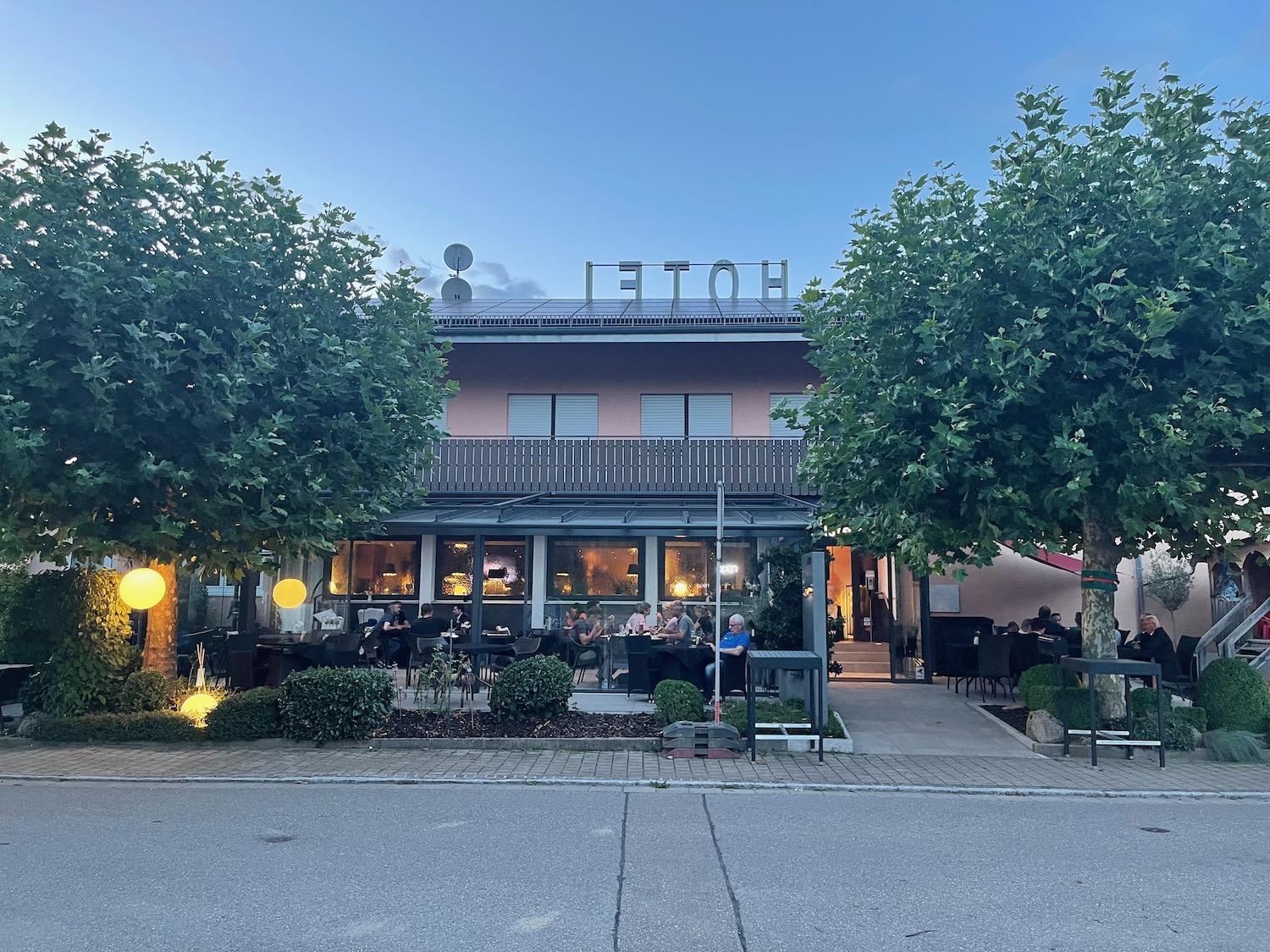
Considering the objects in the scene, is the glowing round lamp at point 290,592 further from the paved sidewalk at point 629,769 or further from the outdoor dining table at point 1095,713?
the outdoor dining table at point 1095,713

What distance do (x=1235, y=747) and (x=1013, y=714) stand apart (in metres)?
2.53

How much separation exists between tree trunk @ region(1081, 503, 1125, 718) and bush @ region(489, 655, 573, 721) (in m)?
6.26

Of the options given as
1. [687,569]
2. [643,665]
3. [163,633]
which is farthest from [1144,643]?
[163,633]

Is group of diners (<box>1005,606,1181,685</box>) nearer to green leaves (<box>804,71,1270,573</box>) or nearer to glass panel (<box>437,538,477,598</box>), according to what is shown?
green leaves (<box>804,71,1270,573</box>)

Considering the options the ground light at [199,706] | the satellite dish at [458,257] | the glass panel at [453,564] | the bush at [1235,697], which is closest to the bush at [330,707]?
the ground light at [199,706]

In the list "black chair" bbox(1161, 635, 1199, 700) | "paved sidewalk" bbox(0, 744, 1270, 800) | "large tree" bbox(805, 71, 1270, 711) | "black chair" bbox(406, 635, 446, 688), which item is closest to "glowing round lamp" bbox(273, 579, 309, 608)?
"black chair" bbox(406, 635, 446, 688)

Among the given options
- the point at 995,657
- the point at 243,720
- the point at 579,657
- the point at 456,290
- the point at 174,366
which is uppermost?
the point at 456,290

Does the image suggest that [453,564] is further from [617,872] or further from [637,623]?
[617,872]

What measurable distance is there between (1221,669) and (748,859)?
7553 millimetres

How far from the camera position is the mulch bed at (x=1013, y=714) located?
1093cm

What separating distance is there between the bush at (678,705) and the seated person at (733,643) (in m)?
1.27

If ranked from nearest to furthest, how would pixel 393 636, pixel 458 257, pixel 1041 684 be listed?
pixel 1041 684 → pixel 393 636 → pixel 458 257

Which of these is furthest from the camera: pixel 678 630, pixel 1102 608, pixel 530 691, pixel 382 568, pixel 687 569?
pixel 382 568

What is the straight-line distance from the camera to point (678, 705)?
32.5ft
